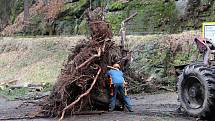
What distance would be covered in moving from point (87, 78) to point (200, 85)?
3.48 m

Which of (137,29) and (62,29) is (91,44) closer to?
(137,29)

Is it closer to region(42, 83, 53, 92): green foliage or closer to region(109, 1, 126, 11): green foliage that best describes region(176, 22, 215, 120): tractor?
region(42, 83, 53, 92): green foliage

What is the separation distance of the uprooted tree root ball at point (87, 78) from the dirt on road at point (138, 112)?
477 millimetres

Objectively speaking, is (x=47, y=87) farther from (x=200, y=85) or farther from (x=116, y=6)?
(x=200, y=85)

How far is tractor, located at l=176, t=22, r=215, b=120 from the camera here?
1076 cm

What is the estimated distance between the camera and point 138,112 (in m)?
13.3

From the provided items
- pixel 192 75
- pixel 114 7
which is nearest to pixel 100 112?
pixel 192 75

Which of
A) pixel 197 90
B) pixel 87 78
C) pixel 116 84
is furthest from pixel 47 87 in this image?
pixel 197 90

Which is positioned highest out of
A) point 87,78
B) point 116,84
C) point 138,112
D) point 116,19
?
point 116,19

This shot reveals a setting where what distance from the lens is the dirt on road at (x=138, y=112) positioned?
11.9 metres

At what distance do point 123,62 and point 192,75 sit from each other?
8142mm

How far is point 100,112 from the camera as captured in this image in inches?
525

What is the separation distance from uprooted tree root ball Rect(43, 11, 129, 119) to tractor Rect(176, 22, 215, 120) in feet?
7.92

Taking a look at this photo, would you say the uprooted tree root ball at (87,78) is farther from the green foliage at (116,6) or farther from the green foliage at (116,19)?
the green foliage at (116,6)
